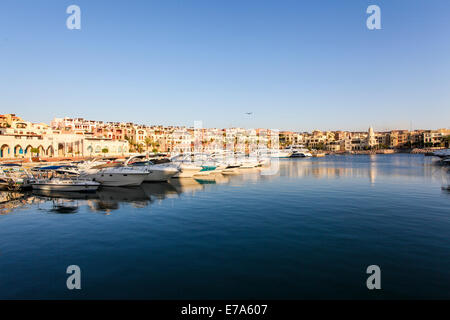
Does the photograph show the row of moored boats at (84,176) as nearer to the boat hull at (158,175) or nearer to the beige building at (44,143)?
the boat hull at (158,175)

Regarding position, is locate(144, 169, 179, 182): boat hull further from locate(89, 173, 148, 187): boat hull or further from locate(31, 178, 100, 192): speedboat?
locate(31, 178, 100, 192): speedboat

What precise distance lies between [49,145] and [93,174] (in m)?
50.8

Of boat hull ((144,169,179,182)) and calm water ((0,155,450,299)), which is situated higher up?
boat hull ((144,169,179,182))

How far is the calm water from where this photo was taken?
9.18m

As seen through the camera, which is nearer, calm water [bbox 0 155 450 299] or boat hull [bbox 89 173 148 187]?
calm water [bbox 0 155 450 299]

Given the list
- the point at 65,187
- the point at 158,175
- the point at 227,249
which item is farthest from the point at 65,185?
the point at 227,249

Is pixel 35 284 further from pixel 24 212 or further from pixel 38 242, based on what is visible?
pixel 24 212

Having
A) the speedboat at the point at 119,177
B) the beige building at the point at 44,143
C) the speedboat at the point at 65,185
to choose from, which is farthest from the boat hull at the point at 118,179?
the beige building at the point at 44,143

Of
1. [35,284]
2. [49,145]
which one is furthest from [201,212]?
[49,145]

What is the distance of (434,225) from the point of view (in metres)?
16.1

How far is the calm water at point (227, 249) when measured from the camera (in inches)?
361

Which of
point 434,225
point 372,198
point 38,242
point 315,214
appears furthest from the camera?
point 372,198

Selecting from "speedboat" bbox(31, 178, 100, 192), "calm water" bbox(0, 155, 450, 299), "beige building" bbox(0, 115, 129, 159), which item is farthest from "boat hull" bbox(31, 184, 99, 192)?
"beige building" bbox(0, 115, 129, 159)

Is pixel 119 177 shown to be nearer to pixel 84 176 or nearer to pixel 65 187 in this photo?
pixel 84 176
